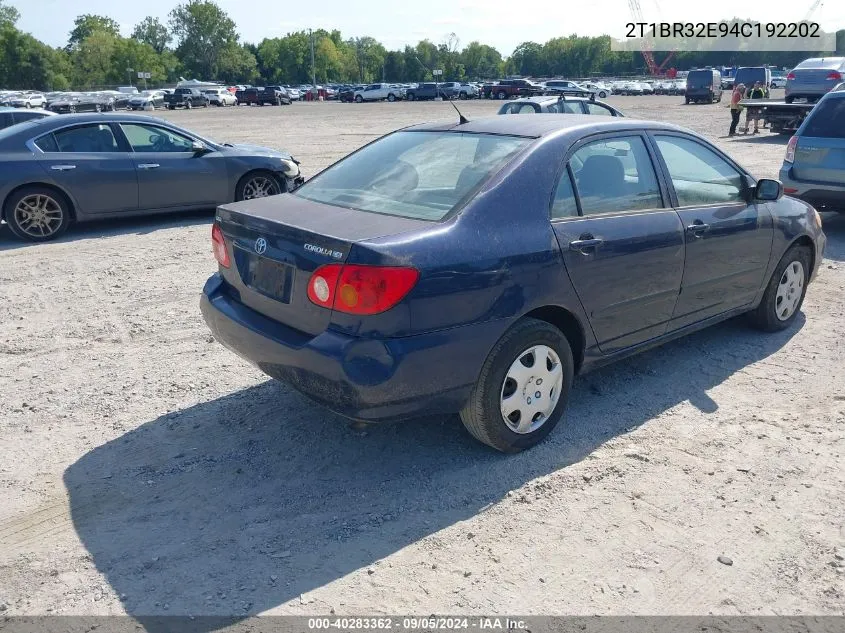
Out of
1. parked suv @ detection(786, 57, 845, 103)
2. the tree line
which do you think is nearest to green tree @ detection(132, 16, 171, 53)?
the tree line

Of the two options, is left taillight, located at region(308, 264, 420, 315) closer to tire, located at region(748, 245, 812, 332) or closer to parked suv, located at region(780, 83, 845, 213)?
tire, located at region(748, 245, 812, 332)

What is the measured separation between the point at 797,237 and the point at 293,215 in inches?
150

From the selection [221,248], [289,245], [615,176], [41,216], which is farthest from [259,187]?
[289,245]

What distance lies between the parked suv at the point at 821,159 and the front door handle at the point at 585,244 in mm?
6273

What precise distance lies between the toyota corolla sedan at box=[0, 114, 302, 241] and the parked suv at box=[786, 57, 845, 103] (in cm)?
2126

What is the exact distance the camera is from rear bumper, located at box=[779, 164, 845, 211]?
8.81 meters

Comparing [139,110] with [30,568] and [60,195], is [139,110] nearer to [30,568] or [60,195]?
[60,195]

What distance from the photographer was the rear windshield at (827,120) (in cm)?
905

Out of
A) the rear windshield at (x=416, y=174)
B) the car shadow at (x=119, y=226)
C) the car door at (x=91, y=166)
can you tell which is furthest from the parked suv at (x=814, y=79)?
the rear windshield at (x=416, y=174)

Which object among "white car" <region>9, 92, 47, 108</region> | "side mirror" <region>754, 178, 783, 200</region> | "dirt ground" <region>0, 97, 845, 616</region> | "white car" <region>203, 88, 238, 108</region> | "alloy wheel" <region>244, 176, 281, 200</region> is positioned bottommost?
"dirt ground" <region>0, 97, 845, 616</region>

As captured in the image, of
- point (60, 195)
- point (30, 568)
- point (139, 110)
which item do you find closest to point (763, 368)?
point (30, 568)

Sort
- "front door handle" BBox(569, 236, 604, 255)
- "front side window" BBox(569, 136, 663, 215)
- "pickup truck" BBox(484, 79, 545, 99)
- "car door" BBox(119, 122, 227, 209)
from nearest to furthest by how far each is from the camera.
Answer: "front door handle" BBox(569, 236, 604, 255) → "front side window" BBox(569, 136, 663, 215) → "car door" BBox(119, 122, 227, 209) → "pickup truck" BBox(484, 79, 545, 99)

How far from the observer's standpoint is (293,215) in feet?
12.5

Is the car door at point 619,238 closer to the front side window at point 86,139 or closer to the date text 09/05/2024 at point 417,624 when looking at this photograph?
the date text 09/05/2024 at point 417,624
